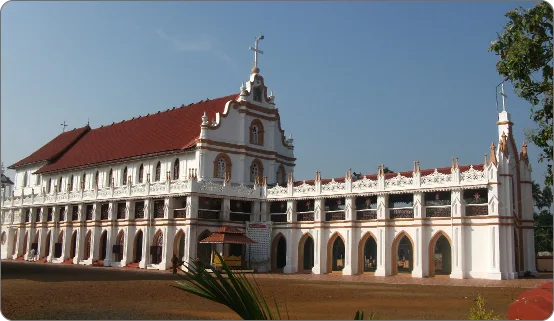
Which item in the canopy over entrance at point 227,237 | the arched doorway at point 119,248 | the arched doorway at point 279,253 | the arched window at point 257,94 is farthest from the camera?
the arched window at point 257,94

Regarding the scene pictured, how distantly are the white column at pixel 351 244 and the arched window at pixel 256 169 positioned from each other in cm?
945

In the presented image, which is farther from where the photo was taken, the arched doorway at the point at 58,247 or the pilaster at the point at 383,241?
the arched doorway at the point at 58,247

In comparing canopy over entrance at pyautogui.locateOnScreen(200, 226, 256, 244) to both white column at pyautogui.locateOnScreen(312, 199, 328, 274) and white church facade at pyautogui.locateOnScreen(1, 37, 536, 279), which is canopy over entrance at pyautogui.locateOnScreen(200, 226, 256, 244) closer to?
white church facade at pyautogui.locateOnScreen(1, 37, 536, 279)

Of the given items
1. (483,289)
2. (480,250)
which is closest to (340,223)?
(480,250)

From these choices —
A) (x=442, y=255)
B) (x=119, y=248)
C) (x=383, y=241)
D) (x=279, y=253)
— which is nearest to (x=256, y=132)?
(x=279, y=253)

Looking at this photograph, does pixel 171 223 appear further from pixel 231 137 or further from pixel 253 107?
A: pixel 253 107

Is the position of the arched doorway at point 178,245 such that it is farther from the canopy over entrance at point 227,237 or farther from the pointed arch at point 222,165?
the pointed arch at point 222,165

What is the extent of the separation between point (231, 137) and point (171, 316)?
26.3 m

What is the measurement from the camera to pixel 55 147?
54625 mm

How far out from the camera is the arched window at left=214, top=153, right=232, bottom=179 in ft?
123

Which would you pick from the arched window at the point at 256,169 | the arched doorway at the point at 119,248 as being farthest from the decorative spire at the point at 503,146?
the arched doorway at the point at 119,248

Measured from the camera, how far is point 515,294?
17859 millimetres

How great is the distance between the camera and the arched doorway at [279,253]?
3556cm

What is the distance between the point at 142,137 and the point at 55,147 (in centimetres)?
1539
